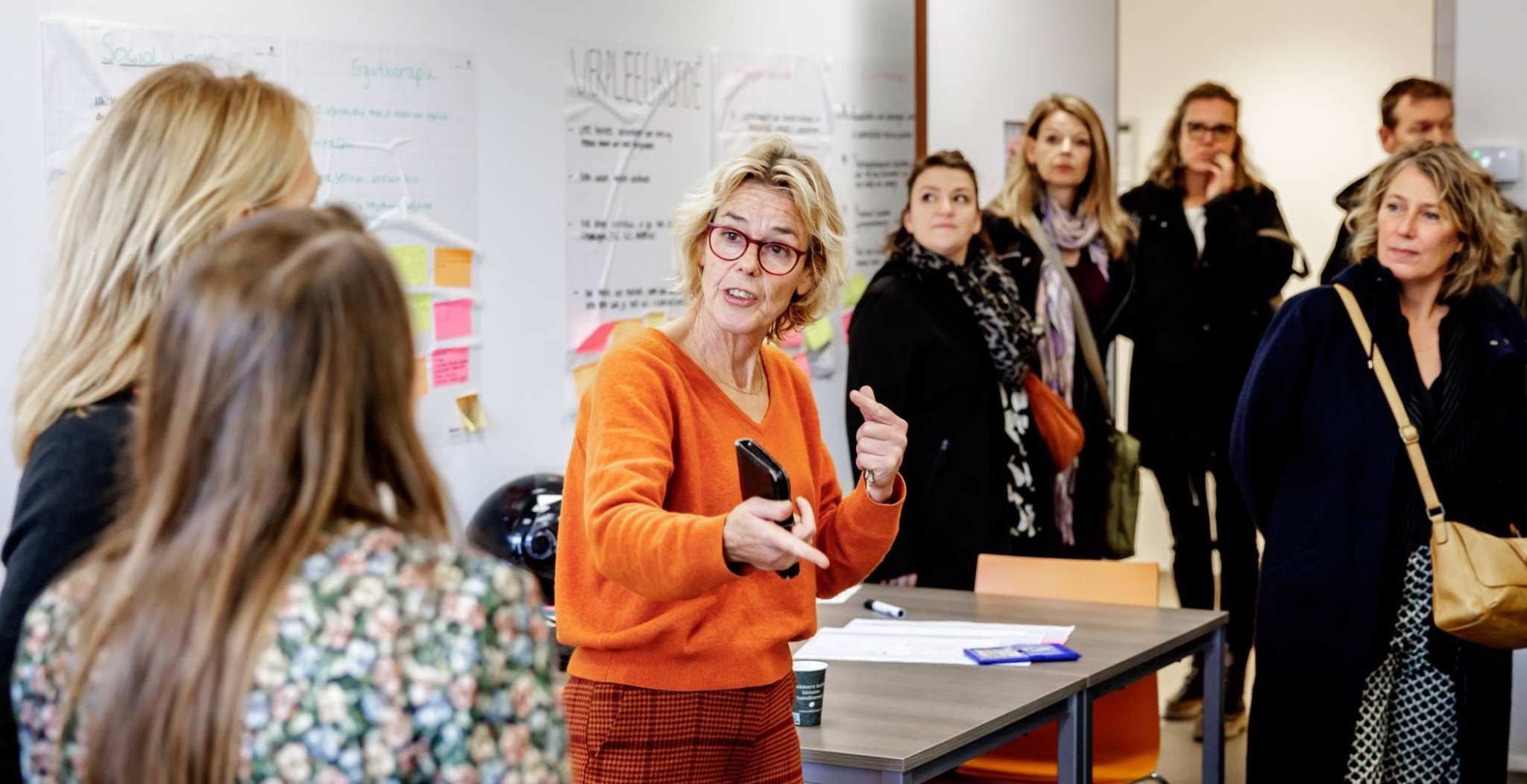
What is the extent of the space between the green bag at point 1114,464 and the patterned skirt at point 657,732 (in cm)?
271

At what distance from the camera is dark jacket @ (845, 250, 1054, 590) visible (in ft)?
12.4

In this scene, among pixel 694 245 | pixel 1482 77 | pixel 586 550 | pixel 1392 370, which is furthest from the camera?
pixel 1482 77

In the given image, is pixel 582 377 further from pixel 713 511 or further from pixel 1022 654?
pixel 713 511

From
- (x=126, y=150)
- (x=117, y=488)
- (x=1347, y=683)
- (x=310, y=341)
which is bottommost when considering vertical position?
(x=1347, y=683)

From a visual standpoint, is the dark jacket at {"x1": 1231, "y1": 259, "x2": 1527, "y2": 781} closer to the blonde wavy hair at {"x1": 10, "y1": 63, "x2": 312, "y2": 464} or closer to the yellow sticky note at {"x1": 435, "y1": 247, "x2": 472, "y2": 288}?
the yellow sticky note at {"x1": 435, "y1": 247, "x2": 472, "y2": 288}

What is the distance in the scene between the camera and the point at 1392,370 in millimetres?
3244

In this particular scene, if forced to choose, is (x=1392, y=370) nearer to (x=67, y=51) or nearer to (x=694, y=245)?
(x=694, y=245)

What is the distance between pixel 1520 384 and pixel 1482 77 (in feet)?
5.78

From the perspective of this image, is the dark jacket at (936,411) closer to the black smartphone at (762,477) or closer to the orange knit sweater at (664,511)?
the orange knit sweater at (664,511)

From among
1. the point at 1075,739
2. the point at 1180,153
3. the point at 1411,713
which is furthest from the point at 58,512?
the point at 1180,153

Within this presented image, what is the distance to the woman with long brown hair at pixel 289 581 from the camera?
42.3 inches

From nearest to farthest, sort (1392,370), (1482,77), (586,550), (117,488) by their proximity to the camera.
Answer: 1. (117,488)
2. (586,550)
3. (1392,370)
4. (1482,77)

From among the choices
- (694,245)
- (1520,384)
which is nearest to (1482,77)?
(1520,384)

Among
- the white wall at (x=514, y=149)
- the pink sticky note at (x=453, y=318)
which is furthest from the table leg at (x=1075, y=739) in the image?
the pink sticky note at (x=453, y=318)
